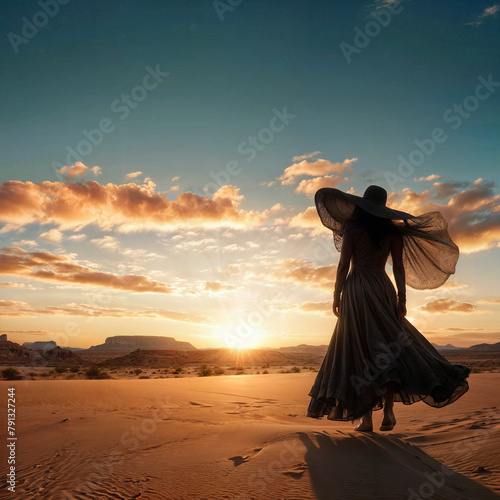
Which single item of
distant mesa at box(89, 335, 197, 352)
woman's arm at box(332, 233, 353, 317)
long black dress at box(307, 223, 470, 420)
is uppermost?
woman's arm at box(332, 233, 353, 317)

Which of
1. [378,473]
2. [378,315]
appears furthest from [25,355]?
[378,473]

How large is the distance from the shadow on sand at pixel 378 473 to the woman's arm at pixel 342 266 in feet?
4.98

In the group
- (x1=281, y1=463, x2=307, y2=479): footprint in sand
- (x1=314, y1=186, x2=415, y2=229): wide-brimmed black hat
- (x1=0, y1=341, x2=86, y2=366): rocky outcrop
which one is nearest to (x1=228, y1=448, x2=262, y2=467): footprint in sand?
(x1=281, y1=463, x2=307, y2=479): footprint in sand

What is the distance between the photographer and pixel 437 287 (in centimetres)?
485

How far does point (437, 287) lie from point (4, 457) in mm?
4958

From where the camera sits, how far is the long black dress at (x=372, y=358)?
3711 mm

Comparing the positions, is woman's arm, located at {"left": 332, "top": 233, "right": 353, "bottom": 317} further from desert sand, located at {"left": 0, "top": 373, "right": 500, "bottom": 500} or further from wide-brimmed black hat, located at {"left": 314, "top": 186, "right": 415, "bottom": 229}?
desert sand, located at {"left": 0, "top": 373, "right": 500, "bottom": 500}

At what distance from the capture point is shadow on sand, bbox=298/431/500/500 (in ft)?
7.98

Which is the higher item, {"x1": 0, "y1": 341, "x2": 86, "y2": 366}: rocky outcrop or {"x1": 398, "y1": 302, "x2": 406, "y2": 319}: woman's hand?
{"x1": 398, "y1": 302, "x2": 406, "y2": 319}: woman's hand

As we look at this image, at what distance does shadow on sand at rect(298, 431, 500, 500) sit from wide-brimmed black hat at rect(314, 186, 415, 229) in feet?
7.68

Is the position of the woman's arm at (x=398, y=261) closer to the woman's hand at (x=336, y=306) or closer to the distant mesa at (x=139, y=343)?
the woman's hand at (x=336, y=306)

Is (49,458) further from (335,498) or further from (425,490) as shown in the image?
(425,490)

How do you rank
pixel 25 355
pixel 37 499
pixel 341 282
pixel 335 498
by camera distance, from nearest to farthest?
pixel 335 498 → pixel 37 499 → pixel 341 282 → pixel 25 355

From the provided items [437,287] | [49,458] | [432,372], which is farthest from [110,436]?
[437,287]
